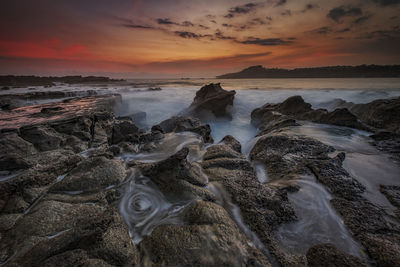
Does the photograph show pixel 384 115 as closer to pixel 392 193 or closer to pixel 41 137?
pixel 392 193

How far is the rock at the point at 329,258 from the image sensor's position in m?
2.07

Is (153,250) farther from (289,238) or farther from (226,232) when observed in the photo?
(289,238)

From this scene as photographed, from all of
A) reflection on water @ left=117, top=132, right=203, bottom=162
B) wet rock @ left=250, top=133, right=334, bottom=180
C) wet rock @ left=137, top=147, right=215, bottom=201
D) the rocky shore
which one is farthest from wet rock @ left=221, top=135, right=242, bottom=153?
wet rock @ left=137, top=147, right=215, bottom=201

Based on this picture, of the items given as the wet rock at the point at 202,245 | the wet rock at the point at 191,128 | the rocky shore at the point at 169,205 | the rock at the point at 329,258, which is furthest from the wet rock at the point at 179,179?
the wet rock at the point at 191,128

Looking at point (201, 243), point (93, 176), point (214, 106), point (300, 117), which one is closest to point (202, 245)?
point (201, 243)

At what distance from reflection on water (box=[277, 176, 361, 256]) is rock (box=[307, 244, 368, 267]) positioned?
124mm

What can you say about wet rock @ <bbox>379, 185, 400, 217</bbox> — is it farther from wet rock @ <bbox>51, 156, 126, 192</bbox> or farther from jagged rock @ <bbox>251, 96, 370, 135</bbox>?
wet rock @ <bbox>51, 156, 126, 192</bbox>

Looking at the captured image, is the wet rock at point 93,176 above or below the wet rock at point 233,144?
above

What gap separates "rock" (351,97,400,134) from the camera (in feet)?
22.8

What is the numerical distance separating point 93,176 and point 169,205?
5.57ft

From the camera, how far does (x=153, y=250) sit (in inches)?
84.0

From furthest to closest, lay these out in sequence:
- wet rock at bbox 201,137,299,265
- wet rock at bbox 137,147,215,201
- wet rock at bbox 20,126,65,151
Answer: wet rock at bbox 20,126,65,151 → wet rock at bbox 137,147,215,201 → wet rock at bbox 201,137,299,265

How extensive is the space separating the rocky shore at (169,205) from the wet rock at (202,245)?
12 mm

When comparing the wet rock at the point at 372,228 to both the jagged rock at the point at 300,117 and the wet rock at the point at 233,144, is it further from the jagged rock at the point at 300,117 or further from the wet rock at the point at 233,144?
the jagged rock at the point at 300,117
